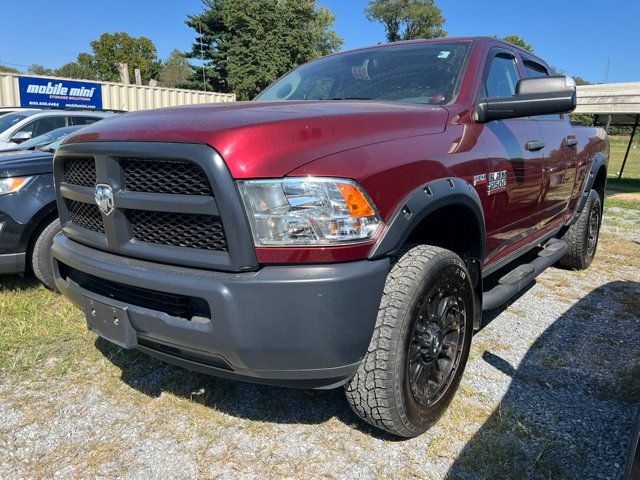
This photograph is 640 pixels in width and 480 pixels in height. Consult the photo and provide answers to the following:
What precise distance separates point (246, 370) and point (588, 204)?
414 cm

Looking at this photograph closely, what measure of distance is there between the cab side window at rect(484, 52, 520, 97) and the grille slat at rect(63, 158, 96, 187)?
6.84ft

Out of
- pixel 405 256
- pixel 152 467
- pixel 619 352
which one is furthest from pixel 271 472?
pixel 619 352

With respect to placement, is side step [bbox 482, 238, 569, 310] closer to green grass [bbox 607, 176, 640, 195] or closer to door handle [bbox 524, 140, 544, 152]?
door handle [bbox 524, 140, 544, 152]

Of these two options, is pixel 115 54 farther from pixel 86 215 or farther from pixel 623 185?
pixel 86 215

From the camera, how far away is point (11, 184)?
141 inches

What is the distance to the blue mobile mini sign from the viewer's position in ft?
48.8

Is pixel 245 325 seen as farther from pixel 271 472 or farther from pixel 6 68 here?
pixel 6 68

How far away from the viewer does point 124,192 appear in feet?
6.28

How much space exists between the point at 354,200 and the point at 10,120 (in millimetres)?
8821

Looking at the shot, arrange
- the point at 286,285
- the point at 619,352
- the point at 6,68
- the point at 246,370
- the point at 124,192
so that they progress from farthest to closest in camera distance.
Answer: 1. the point at 6,68
2. the point at 619,352
3. the point at 124,192
4. the point at 246,370
5. the point at 286,285

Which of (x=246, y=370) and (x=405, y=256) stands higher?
(x=405, y=256)

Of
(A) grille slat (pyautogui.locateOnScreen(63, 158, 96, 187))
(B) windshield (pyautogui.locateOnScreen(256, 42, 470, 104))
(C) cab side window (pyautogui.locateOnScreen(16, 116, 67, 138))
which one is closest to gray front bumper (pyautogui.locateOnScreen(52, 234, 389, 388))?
(A) grille slat (pyautogui.locateOnScreen(63, 158, 96, 187))

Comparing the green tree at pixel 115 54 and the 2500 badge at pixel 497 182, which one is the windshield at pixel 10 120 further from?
the green tree at pixel 115 54

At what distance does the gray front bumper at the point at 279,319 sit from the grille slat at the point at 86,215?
1.52ft
